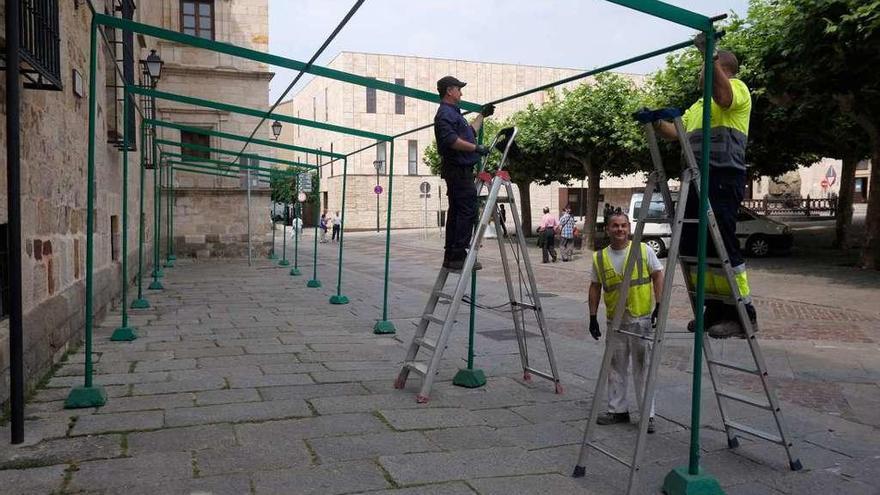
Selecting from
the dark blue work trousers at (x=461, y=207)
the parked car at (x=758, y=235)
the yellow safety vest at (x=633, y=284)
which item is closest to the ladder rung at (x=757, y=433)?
the yellow safety vest at (x=633, y=284)

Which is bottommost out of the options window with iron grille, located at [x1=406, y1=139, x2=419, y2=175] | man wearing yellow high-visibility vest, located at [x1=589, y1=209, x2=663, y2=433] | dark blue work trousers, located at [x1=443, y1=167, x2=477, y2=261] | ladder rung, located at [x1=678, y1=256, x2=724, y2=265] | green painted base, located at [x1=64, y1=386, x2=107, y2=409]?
green painted base, located at [x1=64, y1=386, x2=107, y2=409]

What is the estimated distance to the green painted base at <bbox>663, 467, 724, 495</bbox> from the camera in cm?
343

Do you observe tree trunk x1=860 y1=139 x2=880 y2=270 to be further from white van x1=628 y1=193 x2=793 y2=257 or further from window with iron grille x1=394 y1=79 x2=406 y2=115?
window with iron grille x1=394 y1=79 x2=406 y2=115

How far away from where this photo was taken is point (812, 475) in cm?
402

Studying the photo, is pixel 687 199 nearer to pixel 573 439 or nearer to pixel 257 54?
pixel 573 439

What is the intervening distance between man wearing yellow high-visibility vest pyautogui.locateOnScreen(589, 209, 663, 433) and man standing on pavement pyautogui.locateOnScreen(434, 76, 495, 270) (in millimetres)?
1053

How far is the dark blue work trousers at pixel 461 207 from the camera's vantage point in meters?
5.49

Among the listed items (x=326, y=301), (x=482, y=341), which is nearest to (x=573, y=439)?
(x=482, y=341)

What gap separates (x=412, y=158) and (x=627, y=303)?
47.1m

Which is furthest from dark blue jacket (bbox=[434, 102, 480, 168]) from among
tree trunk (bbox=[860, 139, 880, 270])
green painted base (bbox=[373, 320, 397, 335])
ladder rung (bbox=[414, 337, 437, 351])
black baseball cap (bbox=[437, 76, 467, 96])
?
tree trunk (bbox=[860, 139, 880, 270])

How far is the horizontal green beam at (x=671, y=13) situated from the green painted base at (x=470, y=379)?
3317 millimetres

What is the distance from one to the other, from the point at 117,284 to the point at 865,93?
41.7ft

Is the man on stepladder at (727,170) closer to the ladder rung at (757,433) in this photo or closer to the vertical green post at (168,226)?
the ladder rung at (757,433)

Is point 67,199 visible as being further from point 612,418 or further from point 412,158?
point 412,158
